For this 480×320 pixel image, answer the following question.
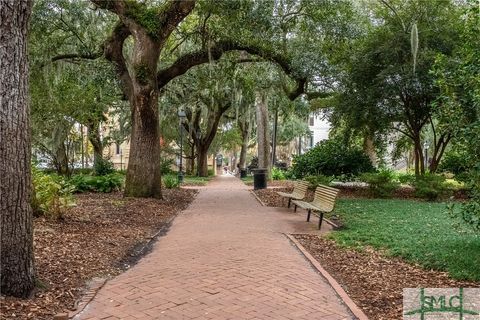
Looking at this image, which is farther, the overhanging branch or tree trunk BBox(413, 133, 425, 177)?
tree trunk BBox(413, 133, 425, 177)

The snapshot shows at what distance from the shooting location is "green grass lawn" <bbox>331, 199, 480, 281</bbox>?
5969mm

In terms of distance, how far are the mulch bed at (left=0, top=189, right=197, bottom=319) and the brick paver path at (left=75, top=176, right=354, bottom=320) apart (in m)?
0.33

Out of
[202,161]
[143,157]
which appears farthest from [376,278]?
[202,161]

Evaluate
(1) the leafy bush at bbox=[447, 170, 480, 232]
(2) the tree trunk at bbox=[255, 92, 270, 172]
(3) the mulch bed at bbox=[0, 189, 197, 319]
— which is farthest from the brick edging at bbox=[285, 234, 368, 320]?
(2) the tree trunk at bbox=[255, 92, 270, 172]

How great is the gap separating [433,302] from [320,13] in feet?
33.3

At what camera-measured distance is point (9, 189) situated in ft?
13.9

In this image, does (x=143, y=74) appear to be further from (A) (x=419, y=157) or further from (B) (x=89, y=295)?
(A) (x=419, y=157)

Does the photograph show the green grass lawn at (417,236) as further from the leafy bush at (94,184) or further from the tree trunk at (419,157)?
the leafy bush at (94,184)

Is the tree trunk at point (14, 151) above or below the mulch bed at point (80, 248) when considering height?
above

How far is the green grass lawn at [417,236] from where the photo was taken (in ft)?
19.6

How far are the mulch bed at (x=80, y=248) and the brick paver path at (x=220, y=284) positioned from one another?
33cm

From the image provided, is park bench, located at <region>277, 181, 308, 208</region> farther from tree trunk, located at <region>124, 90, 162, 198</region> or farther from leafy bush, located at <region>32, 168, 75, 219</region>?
leafy bush, located at <region>32, 168, 75, 219</region>

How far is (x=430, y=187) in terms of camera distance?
53.1 feet

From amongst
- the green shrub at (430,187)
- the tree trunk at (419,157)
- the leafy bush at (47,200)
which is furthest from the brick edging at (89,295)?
the tree trunk at (419,157)
